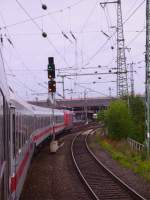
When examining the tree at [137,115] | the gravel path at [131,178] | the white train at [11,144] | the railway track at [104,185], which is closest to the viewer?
the white train at [11,144]

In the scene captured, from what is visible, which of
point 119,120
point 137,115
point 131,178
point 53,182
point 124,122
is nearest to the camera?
point 53,182

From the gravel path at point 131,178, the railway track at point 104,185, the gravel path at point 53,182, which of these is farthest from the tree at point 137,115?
the railway track at point 104,185

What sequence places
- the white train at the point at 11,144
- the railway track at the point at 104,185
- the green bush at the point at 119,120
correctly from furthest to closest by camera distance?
the green bush at the point at 119,120 < the railway track at the point at 104,185 < the white train at the point at 11,144

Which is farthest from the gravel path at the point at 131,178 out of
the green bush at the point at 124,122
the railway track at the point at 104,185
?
the green bush at the point at 124,122

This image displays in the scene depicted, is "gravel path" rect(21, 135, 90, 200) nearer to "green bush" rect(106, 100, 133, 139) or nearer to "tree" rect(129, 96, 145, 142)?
"green bush" rect(106, 100, 133, 139)

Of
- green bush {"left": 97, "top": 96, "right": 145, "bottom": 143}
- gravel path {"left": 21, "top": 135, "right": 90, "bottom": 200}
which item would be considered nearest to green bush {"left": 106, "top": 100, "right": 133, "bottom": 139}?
green bush {"left": 97, "top": 96, "right": 145, "bottom": 143}

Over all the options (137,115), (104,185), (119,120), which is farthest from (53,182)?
(137,115)

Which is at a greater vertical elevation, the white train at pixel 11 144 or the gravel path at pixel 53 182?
the white train at pixel 11 144

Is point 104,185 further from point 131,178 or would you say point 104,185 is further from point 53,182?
point 131,178

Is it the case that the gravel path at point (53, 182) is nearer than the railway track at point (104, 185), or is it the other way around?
the railway track at point (104, 185)

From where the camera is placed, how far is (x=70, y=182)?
761 inches

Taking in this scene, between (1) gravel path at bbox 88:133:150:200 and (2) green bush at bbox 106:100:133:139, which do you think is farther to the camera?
(2) green bush at bbox 106:100:133:139

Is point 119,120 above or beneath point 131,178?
above

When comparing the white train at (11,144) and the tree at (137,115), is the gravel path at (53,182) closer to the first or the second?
the white train at (11,144)
